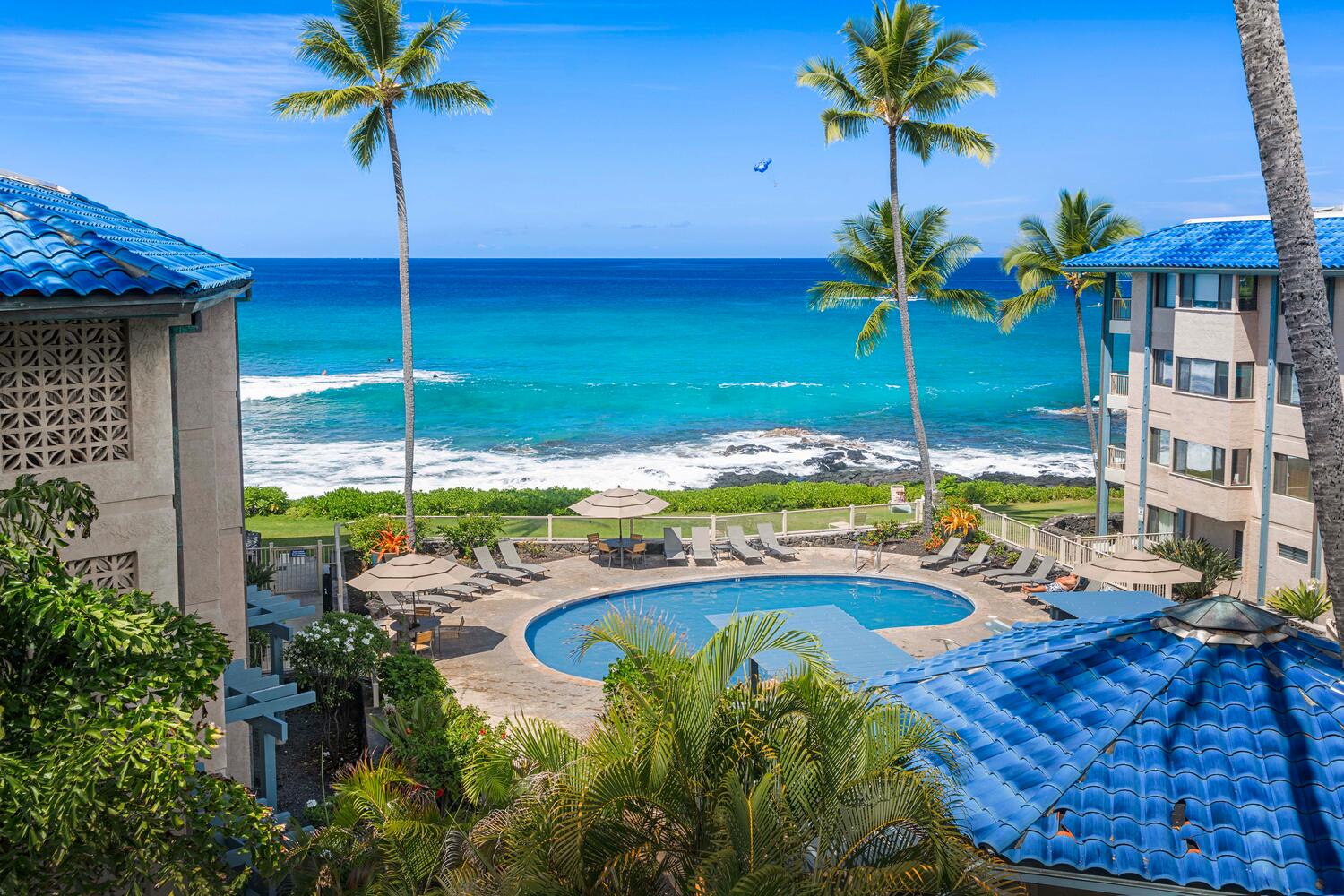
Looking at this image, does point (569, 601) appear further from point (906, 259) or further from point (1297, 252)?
point (1297, 252)

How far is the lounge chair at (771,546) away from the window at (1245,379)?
10597mm

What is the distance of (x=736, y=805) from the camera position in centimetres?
632

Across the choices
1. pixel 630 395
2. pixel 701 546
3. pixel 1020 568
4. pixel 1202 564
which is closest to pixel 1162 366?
pixel 1202 564

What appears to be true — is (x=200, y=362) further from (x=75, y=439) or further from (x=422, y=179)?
(x=422, y=179)

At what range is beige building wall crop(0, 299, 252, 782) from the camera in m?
8.36

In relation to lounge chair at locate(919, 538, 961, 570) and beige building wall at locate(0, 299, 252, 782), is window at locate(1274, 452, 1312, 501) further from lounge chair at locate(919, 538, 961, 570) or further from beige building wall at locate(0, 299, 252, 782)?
beige building wall at locate(0, 299, 252, 782)

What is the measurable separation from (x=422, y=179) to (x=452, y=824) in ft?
627

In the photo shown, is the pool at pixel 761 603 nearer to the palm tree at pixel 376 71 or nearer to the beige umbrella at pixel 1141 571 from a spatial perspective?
the beige umbrella at pixel 1141 571

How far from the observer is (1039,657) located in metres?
9.34


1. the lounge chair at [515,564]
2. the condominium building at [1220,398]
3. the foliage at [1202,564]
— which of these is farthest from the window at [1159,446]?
Answer: the lounge chair at [515,564]

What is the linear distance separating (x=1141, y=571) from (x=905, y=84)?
14.5 meters

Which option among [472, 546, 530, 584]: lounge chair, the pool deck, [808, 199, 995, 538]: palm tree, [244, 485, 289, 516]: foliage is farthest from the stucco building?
[808, 199, 995, 538]: palm tree

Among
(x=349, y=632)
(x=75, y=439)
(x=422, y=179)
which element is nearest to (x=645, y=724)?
(x=75, y=439)

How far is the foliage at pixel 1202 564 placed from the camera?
24.2 meters
